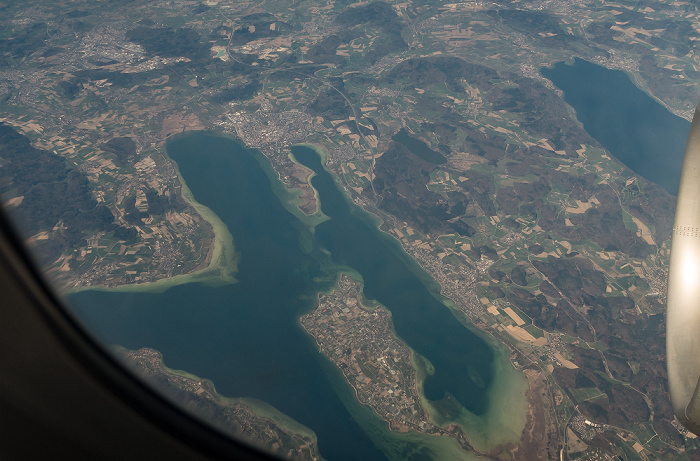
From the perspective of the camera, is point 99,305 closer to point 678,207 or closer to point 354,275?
point 354,275

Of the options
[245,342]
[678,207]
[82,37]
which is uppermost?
[678,207]

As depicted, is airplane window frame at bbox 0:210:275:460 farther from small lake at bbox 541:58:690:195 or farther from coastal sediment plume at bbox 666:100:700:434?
small lake at bbox 541:58:690:195

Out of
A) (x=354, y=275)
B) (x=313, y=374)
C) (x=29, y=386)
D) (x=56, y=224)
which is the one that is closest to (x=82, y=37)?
(x=56, y=224)

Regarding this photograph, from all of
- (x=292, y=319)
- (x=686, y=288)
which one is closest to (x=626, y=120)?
(x=292, y=319)

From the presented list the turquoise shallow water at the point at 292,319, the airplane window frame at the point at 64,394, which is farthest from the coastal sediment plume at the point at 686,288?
the turquoise shallow water at the point at 292,319

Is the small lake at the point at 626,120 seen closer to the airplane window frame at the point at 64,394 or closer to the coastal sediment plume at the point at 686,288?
the coastal sediment plume at the point at 686,288

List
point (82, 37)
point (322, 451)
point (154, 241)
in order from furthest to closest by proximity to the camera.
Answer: point (82, 37), point (154, 241), point (322, 451)

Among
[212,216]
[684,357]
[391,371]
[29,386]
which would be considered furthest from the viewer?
[212,216]
